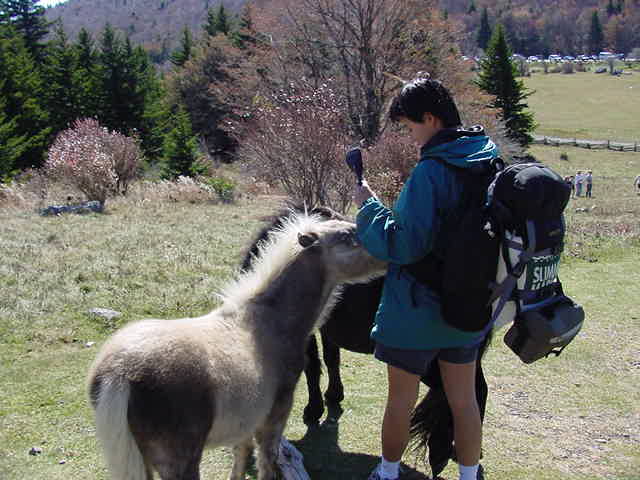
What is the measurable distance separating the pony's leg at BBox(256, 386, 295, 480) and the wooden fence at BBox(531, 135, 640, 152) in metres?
41.3

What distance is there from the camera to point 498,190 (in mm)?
2592

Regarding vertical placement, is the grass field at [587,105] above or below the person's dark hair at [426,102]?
below

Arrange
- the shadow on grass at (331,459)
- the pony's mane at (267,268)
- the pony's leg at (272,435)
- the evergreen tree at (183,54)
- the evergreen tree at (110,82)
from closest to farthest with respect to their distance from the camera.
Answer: the pony's leg at (272,435)
the pony's mane at (267,268)
the shadow on grass at (331,459)
the evergreen tree at (110,82)
the evergreen tree at (183,54)

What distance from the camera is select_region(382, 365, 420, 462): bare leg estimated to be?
2.94 m

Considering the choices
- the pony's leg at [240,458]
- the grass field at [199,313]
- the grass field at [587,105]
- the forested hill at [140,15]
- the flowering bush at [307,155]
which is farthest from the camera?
the forested hill at [140,15]

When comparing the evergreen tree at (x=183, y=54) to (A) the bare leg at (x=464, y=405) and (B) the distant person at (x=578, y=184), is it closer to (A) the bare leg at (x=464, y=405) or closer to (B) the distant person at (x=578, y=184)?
(B) the distant person at (x=578, y=184)

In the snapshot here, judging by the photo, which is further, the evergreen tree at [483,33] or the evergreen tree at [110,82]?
the evergreen tree at [483,33]

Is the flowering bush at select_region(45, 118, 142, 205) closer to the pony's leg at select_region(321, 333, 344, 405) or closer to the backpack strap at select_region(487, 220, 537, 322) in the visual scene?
the pony's leg at select_region(321, 333, 344, 405)

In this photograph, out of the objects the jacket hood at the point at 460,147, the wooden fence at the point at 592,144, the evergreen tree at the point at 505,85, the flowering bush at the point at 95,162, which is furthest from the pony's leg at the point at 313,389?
the wooden fence at the point at 592,144

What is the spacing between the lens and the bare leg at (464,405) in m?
2.88

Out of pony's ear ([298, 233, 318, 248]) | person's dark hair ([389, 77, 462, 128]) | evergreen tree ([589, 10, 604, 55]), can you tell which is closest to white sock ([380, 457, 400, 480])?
pony's ear ([298, 233, 318, 248])

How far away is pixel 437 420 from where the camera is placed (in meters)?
3.67

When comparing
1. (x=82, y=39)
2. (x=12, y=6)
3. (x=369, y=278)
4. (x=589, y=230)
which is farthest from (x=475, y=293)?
(x=12, y=6)

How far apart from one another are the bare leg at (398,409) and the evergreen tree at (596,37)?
124 m
